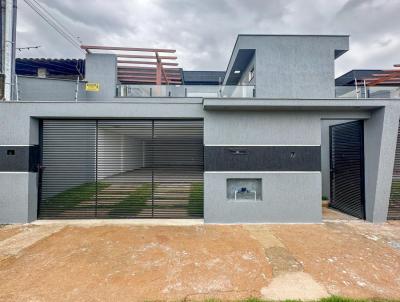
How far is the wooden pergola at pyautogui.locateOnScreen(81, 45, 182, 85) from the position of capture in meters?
11.7

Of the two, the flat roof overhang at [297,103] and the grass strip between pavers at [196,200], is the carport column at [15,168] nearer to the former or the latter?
the grass strip between pavers at [196,200]

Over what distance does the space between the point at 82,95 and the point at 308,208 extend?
496 inches

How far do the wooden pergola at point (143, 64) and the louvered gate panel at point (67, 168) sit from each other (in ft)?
24.0

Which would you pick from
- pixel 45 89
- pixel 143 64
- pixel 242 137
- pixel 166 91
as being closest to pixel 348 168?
pixel 242 137

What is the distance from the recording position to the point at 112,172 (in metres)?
6.40

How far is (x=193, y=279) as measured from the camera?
323 centimetres

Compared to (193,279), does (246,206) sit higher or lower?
higher

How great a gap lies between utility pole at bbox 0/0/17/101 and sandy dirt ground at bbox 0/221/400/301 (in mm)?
4347

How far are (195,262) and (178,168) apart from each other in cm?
301

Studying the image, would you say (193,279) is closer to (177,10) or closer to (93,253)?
(93,253)

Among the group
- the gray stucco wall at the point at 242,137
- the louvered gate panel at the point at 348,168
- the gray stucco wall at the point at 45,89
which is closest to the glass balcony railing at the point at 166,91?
the gray stucco wall at the point at 45,89

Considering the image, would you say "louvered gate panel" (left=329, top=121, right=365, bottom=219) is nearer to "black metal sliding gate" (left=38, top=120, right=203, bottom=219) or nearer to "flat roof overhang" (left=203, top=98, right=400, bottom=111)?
"flat roof overhang" (left=203, top=98, right=400, bottom=111)

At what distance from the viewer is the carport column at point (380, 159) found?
18.4ft

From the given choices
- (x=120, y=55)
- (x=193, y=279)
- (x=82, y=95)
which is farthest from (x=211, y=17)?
(x=193, y=279)
